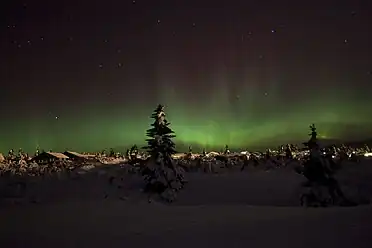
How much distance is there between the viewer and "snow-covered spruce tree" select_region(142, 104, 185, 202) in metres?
29.7

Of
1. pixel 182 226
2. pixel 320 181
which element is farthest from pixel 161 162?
pixel 182 226

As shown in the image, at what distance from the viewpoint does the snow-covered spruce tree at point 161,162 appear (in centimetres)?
2973

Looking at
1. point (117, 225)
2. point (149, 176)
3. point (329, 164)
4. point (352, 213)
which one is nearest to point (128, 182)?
point (149, 176)

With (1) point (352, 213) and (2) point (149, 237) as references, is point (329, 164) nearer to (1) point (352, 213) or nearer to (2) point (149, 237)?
(1) point (352, 213)

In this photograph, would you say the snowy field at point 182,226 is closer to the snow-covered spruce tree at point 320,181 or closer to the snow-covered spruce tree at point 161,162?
the snow-covered spruce tree at point 320,181

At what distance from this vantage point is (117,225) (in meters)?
12.7

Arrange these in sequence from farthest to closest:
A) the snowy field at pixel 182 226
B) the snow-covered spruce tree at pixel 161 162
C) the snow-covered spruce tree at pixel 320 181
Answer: the snow-covered spruce tree at pixel 161 162 < the snow-covered spruce tree at pixel 320 181 < the snowy field at pixel 182 226

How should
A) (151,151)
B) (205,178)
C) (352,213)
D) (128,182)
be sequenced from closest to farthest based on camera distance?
(352,213)
(151,151)
(128,182)
(205,178)

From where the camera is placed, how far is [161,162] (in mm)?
30547

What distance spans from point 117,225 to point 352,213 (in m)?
7.25

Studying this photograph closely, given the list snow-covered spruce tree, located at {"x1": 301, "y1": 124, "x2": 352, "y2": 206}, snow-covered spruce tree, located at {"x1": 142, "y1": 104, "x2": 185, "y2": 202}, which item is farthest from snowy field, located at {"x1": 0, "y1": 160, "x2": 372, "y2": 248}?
snow-covered spruce tree, located at {"x1": 142, "y1": 104, "x2": 185, "y2": 202}

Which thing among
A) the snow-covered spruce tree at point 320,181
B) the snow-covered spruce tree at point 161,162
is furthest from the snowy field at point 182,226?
the snow-covered spruce tree at point 161,162

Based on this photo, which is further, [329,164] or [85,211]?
[329,164]

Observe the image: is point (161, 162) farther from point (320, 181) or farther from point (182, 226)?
point (182, 226)
